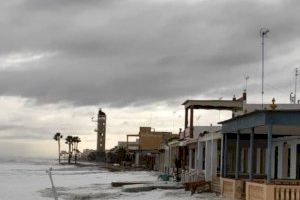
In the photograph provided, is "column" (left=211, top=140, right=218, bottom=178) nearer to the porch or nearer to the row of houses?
the row of houses

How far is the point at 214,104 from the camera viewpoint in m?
41.4

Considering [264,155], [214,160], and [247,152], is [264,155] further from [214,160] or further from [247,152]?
[214,160]

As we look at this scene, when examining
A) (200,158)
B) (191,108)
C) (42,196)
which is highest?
(191,108)

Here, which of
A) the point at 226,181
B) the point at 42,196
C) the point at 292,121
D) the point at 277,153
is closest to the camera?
the point at 292,121

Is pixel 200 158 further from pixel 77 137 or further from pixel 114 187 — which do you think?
pixel 77 137

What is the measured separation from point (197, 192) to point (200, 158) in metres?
5.53

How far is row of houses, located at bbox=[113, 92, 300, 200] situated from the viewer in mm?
19266

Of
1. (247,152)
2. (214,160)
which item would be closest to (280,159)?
(214,160)

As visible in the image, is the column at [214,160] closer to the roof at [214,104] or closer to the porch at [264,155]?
the porch at [264,155]

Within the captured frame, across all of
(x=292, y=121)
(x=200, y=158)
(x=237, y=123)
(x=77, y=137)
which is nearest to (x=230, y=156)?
(x=200, y=158)

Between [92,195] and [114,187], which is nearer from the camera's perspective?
[92,195]

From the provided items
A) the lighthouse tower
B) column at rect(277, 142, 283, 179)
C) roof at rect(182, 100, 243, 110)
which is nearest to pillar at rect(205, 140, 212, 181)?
column at rect(277, 142, 283, 179)

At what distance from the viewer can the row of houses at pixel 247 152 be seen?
19266mm

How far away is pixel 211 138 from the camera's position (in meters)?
30.9
